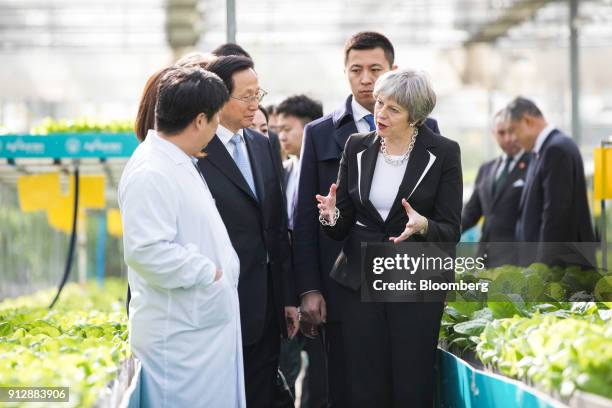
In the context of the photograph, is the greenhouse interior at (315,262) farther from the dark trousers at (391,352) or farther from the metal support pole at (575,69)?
the metal support pole at (575,69)

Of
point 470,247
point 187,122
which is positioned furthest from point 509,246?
point 187,122

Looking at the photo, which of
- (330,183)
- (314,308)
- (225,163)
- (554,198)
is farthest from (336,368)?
(554,198)

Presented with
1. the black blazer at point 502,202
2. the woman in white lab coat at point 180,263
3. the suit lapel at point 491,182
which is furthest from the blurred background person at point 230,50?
the suit lapel at point 491,182


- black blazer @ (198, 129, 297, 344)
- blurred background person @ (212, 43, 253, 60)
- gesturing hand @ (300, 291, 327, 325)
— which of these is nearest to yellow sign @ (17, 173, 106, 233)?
blurred background person @ (212, 43, 253, 60)

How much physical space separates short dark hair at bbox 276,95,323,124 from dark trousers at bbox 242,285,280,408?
1.86 meters

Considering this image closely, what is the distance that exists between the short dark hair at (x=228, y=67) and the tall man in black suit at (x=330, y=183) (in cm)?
44

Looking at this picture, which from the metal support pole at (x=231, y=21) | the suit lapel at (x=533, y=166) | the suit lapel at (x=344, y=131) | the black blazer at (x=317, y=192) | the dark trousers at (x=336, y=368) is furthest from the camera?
the suit lapel at (x=533, y=166)

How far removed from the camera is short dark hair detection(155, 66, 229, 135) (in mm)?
3398

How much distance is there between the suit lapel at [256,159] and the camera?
14.0 feet

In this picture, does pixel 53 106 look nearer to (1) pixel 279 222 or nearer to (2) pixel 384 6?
(2) pixel 384 6

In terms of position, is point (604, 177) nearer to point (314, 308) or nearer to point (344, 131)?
point (344, 131)

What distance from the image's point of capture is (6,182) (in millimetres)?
8914

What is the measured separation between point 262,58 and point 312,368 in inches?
351

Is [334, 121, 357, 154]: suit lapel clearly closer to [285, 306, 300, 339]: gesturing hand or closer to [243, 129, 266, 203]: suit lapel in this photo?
[243, 129, 266, 203]: suit lapel
